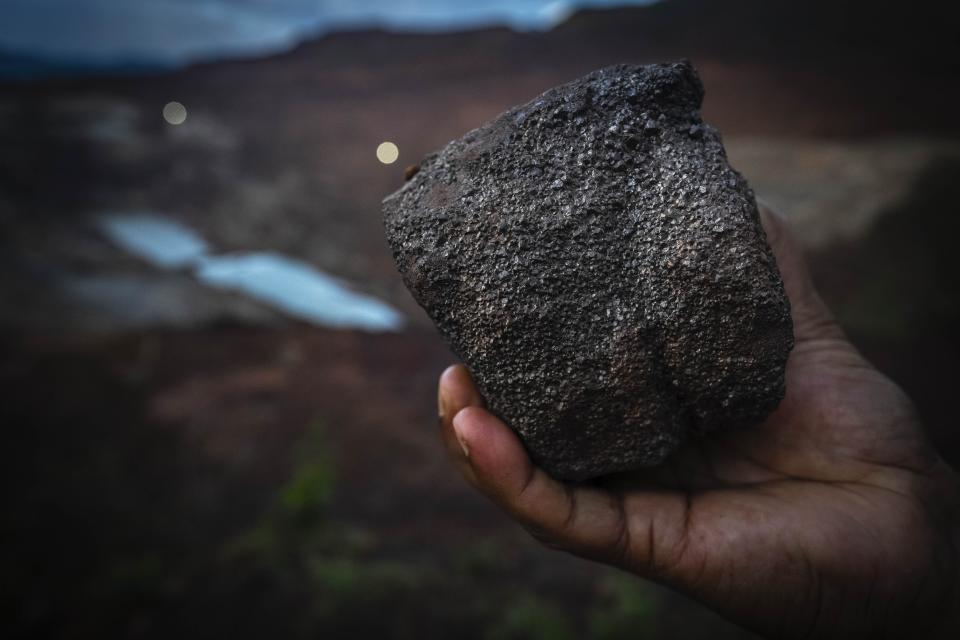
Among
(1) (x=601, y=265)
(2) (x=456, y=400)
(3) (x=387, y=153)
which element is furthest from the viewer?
(3) (x=387, y=153)

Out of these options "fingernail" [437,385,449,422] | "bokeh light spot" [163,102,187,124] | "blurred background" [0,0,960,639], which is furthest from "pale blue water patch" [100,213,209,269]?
"fingernail" [437,385,449,422]

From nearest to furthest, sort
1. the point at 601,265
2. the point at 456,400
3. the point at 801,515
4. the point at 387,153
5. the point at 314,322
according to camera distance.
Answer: the point at 601,265 < the point at 801,515 < the point at 456,400 < the point at 314,322 < the point at 387,153

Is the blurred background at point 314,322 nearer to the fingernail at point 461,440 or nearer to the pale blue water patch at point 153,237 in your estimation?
the pale blue water patch at point 153,237

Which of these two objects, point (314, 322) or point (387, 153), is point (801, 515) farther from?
point (387, 153)

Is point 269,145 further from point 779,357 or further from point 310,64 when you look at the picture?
point 779,357

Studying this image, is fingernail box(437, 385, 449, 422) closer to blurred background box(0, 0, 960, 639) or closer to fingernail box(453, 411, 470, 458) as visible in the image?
fingernail box(453, 411, 470, 458)

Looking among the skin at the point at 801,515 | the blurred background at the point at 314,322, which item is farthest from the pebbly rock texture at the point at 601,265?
the blurred background at the point at 314,322

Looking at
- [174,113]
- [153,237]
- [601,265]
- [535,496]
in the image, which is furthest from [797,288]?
[174,113]

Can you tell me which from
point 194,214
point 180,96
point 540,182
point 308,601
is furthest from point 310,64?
point 540,182
